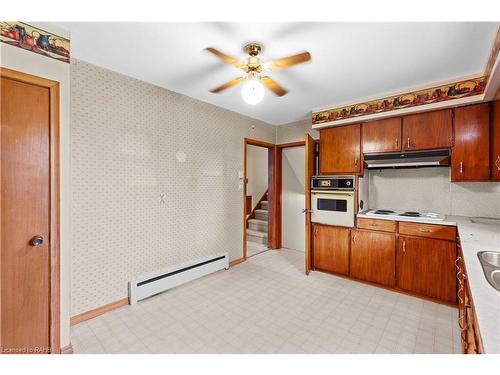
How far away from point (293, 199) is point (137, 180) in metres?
2.86

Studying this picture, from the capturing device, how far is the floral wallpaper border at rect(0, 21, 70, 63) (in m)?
1.54

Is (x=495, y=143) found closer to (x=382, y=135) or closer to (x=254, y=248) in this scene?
(x=382, y=135)

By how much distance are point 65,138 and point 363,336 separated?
283cm

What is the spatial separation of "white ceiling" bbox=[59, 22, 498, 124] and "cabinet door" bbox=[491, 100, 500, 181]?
433mm

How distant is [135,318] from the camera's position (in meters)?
2.25

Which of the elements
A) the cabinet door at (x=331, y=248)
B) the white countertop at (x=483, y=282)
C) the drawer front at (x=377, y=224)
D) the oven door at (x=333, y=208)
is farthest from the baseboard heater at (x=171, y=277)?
the white countertop at (x=483, y=282)

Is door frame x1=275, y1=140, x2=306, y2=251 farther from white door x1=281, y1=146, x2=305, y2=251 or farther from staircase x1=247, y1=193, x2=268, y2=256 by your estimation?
staircase x1=247, y1=193, x2=268, y2=256

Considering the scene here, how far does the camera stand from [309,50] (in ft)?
6.44

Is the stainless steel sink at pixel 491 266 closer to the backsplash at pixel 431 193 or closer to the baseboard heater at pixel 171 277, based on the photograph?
the backsplash at pixel 431 193

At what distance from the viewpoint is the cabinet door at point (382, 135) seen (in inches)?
113

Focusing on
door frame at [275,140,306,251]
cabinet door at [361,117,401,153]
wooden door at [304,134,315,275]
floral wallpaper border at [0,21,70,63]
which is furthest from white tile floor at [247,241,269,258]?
floral wallpaper border at [0,21,70,63]

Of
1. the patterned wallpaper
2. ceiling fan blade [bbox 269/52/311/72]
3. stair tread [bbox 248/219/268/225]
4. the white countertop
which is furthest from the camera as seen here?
stair tread [bbox 248/219/268/225]

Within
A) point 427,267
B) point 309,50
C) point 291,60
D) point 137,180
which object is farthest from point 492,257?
point 137,180
